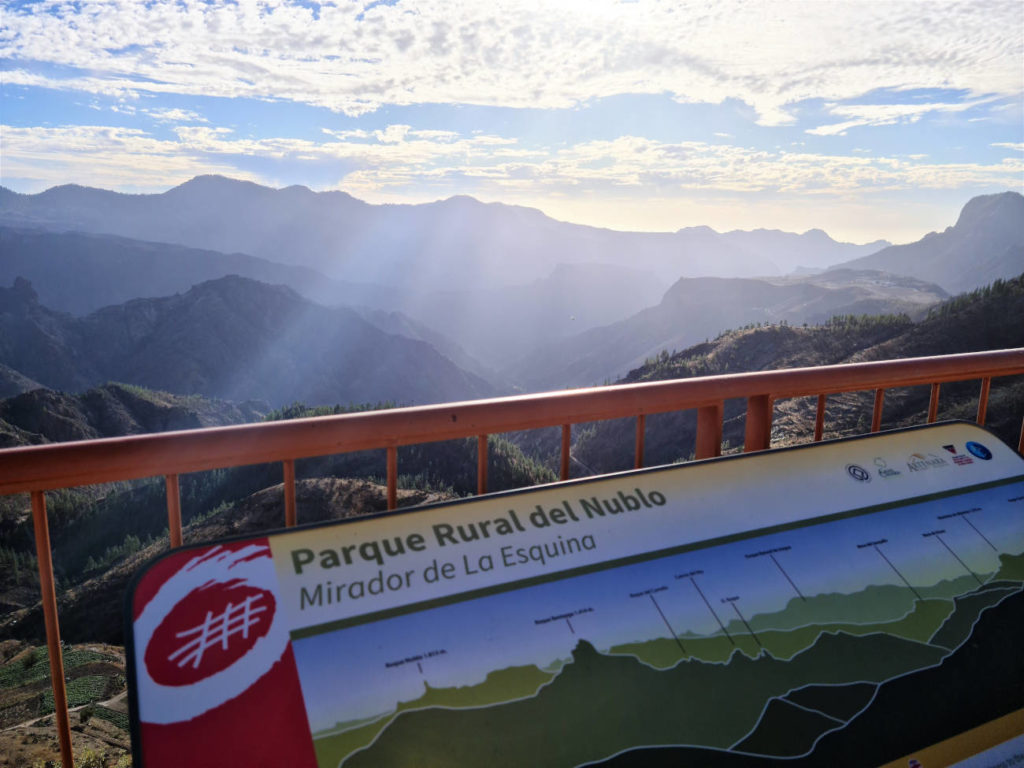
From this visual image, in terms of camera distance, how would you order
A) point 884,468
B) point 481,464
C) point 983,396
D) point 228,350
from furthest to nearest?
1. point 228,350
2. point 983,396
3. point 884,468
4. point 481,464

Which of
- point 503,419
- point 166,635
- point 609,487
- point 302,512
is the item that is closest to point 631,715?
point 609,487

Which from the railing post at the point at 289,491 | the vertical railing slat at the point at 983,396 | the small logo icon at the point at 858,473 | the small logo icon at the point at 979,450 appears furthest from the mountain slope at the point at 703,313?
the railing post at the point at 289,491

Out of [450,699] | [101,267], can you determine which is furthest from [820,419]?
[101,267]

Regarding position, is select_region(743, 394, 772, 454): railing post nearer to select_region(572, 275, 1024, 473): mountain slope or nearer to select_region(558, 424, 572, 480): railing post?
select_region(558, 424, 572, 480): railing post

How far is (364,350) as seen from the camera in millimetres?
105688

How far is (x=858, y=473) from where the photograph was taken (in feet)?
6.86

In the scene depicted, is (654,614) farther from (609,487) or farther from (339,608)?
(339,608)

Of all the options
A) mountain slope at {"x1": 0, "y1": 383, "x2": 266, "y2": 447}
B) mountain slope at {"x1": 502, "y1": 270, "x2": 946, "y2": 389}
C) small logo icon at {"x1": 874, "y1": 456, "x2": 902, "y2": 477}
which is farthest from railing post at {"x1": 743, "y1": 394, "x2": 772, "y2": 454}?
mountain slope at {"x1": 502, "y1": 270, "x2": 946, "y2": 389}

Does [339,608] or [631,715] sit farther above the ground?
[339,608]

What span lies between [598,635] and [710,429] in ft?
3.34

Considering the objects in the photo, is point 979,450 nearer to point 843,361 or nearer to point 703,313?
point 843,361

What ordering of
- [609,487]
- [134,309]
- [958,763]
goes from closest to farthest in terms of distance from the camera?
[958,763] < [609,487] < [134,309]

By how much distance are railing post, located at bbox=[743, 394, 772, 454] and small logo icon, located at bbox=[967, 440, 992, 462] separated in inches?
26.3

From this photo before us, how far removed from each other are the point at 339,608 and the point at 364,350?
106811 mm
